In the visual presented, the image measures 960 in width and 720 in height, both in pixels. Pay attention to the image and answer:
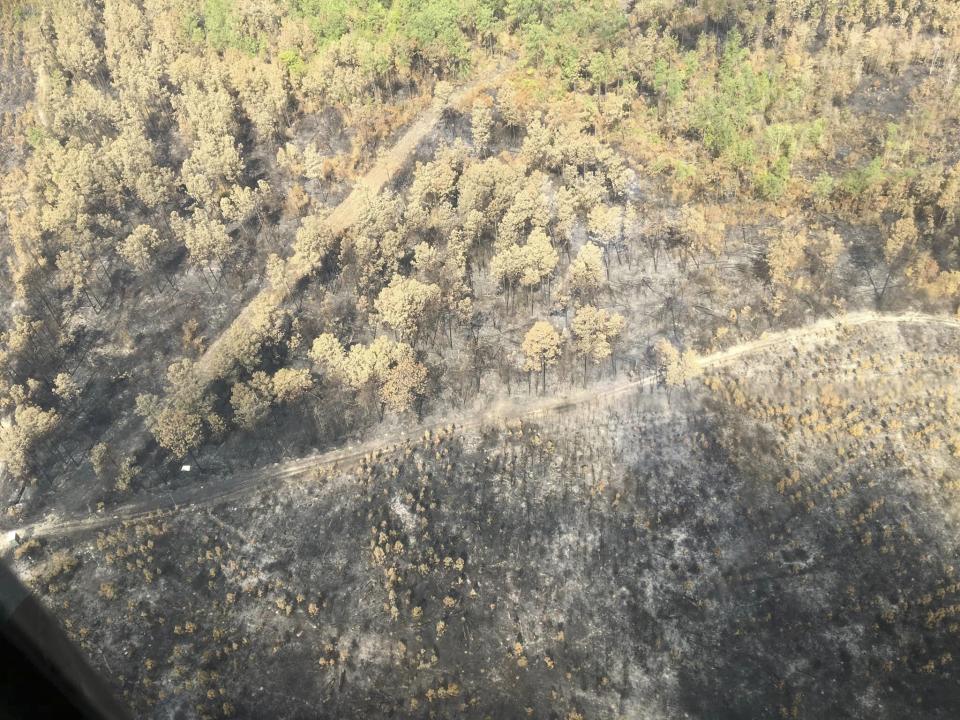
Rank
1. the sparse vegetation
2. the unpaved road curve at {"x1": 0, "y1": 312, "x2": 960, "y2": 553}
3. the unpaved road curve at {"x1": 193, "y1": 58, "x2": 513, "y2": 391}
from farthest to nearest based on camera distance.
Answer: the unpaved road curve at {"x1": 193, "y1": 58, "x2": 513, "y2": 391}
the unpaved road curve at {"x1": 0, "y1": 312, "x2": 960, "y2": 553}
the sparse vegetation

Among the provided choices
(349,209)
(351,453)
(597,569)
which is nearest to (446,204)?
(349,209)

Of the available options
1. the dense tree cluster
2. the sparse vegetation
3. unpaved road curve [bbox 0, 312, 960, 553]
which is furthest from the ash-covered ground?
the dense tree cluster

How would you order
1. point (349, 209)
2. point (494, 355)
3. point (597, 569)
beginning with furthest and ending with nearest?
point (349, 209) < point (494, 355) < point (597, 569)

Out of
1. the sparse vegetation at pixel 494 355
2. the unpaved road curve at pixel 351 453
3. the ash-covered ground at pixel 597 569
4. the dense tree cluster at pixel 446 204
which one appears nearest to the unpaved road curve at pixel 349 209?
the dense tree cluster at pixel 446 204

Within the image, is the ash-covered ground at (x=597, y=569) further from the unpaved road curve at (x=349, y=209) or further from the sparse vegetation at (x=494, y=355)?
the unpaved road curve at (x=349, y=209)

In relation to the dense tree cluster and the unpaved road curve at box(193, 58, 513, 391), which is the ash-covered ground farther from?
the unpaved road curve at box(193, 58, 513, 391)

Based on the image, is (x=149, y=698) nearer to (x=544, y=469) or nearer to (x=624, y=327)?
(x=544, y=469)

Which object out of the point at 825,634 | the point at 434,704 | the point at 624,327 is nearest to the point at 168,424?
the point at 434,704

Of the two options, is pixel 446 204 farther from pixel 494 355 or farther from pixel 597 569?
pixel 597 569
